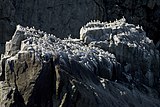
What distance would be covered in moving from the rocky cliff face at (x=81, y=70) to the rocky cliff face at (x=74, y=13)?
28087 mm

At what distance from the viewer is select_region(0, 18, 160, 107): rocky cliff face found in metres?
52.8

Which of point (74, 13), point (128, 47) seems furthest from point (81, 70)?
point (74, 13)

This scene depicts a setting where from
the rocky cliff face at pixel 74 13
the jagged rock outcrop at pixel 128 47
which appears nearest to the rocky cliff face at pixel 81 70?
the jagged rock outcrop at pixel 128 47

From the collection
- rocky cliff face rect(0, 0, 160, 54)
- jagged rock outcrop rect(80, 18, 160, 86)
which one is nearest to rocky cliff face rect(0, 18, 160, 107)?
jagged rock outcrop rect(80, 18, 160, 86)

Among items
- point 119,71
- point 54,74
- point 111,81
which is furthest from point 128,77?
point 54,74

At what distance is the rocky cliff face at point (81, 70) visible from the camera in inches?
2079

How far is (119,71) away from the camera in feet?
224

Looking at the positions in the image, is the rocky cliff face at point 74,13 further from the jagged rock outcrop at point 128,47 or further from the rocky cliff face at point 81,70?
the rocky cliff face at point 81,70

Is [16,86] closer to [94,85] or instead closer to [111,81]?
[94,85]

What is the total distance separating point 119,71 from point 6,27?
122 feet

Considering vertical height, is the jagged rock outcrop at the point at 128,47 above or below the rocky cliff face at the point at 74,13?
below

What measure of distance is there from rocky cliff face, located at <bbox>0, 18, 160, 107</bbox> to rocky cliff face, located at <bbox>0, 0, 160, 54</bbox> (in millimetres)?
28087

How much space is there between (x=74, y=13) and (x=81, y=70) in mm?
48725

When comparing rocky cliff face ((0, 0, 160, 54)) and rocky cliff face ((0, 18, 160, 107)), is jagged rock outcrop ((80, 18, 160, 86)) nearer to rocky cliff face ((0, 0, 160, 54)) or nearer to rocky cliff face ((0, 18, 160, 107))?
rocky cliff face ((0, 18, 160, 107))
